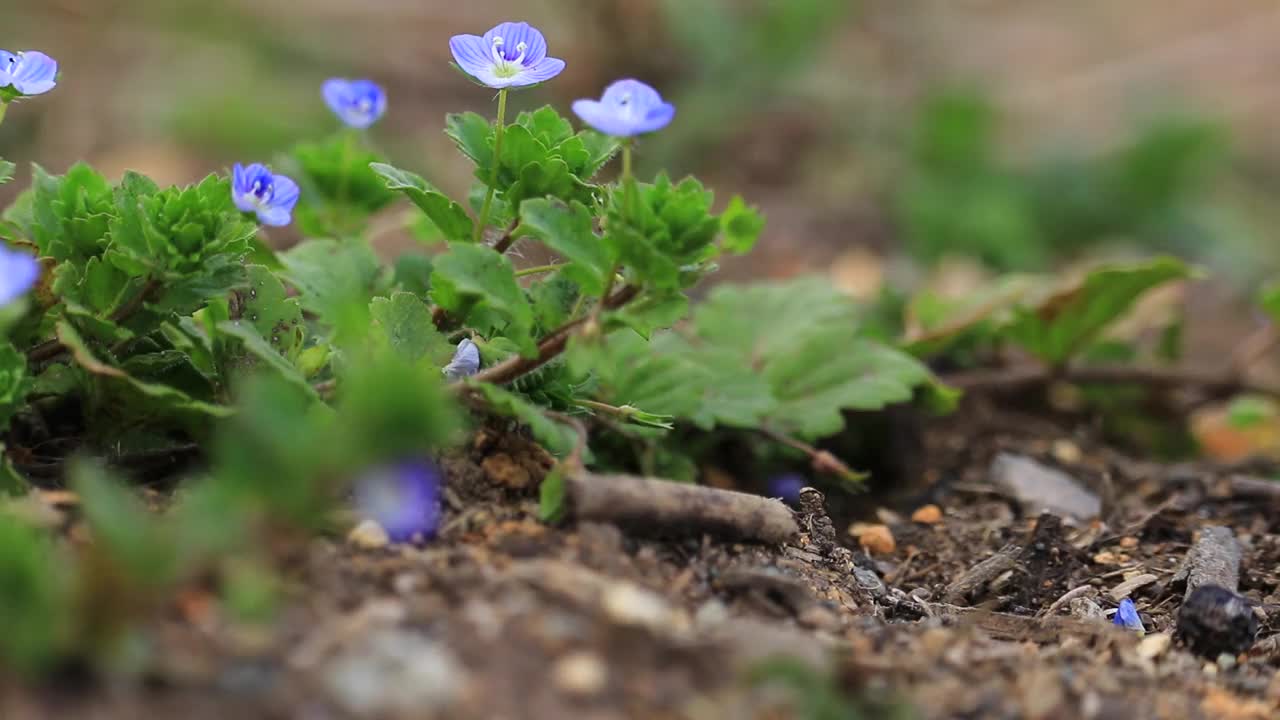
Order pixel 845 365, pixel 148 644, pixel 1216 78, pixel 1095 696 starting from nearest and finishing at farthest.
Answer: pixel 148 644 < pixel 1095 696 < pixel 845 365 < pixel 1216 78

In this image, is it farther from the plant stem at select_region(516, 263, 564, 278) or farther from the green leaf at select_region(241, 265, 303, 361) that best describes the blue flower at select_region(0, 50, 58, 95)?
the plant stem at select_region(516, 263, 564, 278)

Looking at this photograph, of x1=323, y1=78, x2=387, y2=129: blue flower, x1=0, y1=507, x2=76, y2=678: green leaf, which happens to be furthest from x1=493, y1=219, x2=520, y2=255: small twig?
x1=0, y1=507, x2=76, y2=678: green leaf

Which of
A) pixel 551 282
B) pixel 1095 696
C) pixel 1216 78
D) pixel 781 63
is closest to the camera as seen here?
pixel 1095 696

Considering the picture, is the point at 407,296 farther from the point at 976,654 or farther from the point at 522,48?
the point at 976,654

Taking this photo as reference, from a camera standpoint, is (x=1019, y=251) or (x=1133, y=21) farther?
(x=1133, y=21)

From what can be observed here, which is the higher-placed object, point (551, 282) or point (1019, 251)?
point (1019, 251)

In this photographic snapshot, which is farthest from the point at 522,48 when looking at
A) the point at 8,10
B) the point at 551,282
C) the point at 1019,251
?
the point at 8,10

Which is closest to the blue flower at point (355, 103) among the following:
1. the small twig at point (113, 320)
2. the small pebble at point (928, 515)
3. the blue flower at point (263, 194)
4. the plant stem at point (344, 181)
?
the plant stem at point (344, 181)
